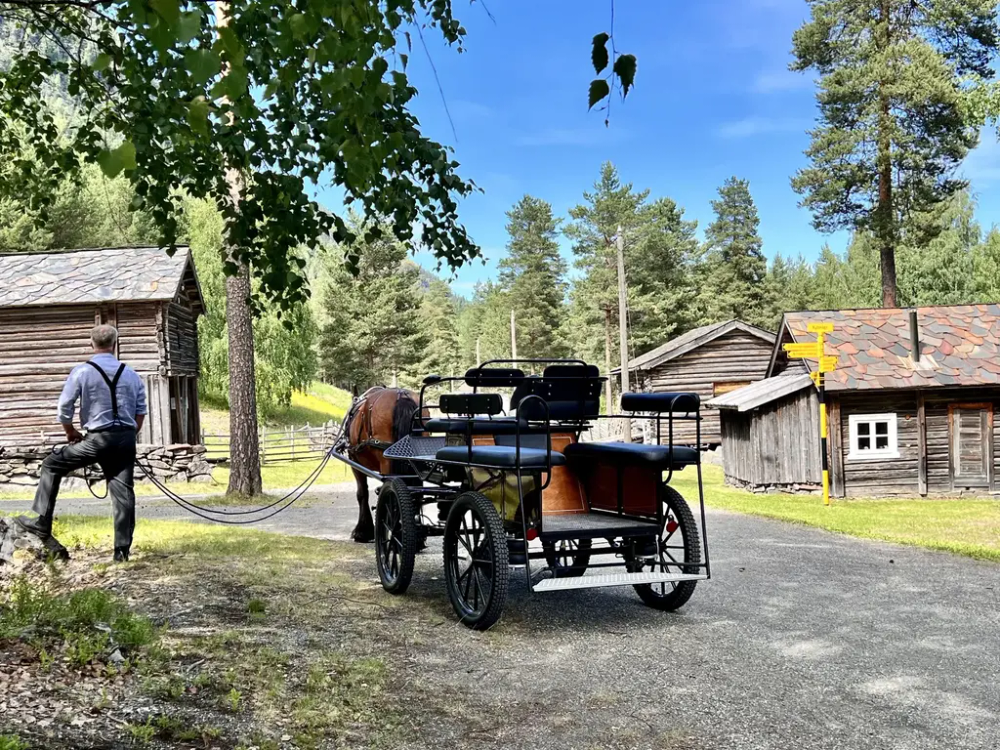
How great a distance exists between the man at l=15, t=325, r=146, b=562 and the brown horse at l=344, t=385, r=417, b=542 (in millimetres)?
2929

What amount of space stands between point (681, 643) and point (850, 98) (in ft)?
102

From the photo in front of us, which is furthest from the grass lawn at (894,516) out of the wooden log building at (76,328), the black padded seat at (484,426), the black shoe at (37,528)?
the wooden log building at (76,328)

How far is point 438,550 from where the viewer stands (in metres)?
9.79

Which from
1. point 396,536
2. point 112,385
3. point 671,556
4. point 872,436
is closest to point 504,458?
point 671,556

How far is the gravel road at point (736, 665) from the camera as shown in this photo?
4004 mm

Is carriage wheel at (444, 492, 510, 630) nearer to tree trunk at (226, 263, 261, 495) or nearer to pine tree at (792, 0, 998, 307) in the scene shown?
tree trunk at (226, 263, 261, 495)

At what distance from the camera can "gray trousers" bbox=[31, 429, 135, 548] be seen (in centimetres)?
692

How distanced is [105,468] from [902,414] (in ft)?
62.2

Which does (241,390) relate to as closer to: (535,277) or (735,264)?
(735,264)

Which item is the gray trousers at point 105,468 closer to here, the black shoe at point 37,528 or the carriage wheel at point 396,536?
the black shoe at point 37,528

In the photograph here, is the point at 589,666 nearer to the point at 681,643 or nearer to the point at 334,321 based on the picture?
the point at 681,643

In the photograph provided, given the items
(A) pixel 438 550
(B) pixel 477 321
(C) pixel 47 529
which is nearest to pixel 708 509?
(A) pixel 438 550

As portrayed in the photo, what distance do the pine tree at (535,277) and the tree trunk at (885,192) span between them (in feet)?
130

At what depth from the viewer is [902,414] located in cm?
2041
